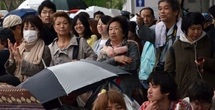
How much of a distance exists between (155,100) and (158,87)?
138 millimetres

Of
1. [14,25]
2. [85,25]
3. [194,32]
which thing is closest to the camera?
[194,32]

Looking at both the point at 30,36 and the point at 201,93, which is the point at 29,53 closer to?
the point at 30,36

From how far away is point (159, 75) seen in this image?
20.1 ft

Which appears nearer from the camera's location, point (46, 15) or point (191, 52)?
point (191, 52)

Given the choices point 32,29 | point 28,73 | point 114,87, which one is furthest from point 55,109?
point 32,29

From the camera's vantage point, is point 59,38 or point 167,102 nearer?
point 167,102

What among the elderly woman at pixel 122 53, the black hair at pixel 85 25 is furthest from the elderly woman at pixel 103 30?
the elderly woman at pixel 122 53

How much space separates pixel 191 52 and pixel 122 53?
3.01 ft

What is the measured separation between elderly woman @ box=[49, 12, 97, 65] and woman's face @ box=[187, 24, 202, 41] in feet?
4.23

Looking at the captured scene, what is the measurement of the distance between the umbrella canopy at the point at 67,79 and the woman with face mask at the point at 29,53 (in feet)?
4.41

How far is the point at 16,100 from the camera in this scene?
4801 millimetres

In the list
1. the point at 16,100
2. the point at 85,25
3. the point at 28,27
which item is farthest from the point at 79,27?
Result: the point at 16,100

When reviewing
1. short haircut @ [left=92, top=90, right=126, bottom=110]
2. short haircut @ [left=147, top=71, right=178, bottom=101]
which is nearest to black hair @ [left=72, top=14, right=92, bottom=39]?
short haircut @ [left=147, top=71, right=178, bottom=101]

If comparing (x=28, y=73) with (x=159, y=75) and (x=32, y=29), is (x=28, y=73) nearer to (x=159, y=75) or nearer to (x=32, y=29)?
(x=32, y=29)
